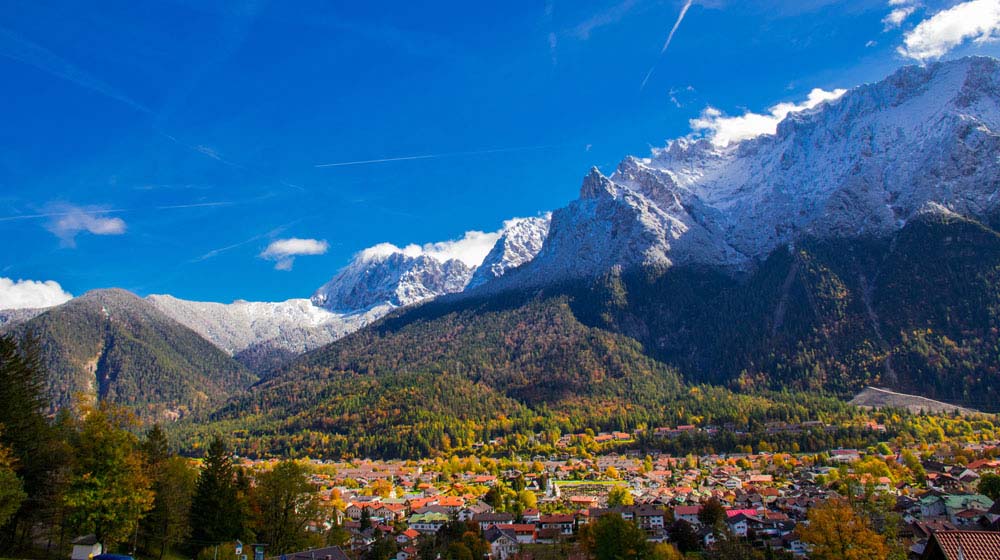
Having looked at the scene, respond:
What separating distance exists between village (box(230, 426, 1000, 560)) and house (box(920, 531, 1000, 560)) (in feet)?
118

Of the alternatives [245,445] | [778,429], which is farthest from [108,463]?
[245,445]

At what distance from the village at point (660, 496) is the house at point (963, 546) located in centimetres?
3598

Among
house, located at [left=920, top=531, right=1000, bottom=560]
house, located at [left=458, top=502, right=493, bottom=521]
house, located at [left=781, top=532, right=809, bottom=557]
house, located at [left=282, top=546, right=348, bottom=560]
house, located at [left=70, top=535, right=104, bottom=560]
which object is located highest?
house, located at [left=920, top=531, right=1000, bottom=560]

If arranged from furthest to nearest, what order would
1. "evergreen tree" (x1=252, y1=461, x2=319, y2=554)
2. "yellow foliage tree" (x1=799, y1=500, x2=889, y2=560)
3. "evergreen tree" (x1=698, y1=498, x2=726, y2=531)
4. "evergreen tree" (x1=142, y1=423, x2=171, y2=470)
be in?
"evergreen tree" (x1=698, y1=498, x2=726, y2=531), "evergreen tree" (x1=252, y1=461, x2=319, y2=554), "evergreen tree" (x1=142, y1=423, x2=171, y2=470), "yellow foliage tree" (x1=799, y1=500, x2=889, y2=560)

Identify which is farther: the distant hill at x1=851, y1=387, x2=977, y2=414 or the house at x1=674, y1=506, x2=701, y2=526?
the distant hill at x1=851, y1=387, x2=977, y2=414

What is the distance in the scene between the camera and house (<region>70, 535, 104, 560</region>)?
41250mm

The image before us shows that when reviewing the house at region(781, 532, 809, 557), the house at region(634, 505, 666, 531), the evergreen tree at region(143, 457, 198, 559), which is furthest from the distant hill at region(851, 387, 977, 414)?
the evergreen tree at region(143, 457, 198, 559)

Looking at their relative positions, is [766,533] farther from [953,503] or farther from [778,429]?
[778,429]

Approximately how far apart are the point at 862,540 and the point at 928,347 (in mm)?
166112

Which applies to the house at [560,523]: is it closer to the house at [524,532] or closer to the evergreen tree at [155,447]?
the house at [524,532]

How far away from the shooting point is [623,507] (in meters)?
85.4

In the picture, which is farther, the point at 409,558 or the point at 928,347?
the point at 928,347

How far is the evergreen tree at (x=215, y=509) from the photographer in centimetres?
5069

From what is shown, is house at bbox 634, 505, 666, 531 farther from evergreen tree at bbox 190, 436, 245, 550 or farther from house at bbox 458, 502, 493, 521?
evergreen tree at bbox 190, 436, 245, 550
